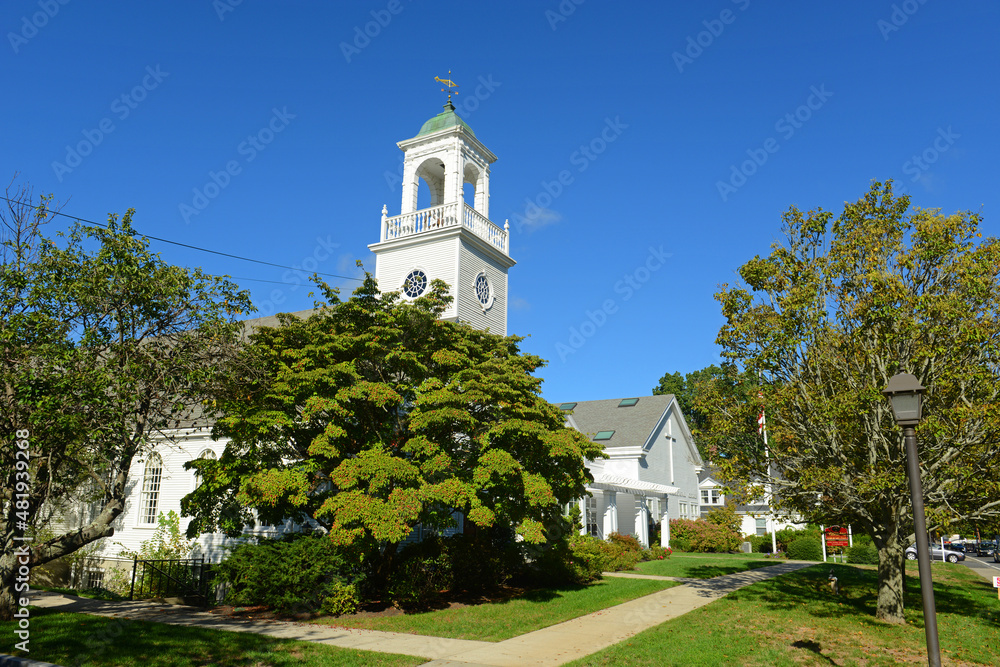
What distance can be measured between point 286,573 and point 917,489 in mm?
11581

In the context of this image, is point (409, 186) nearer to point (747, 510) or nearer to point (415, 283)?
point (415, 283)

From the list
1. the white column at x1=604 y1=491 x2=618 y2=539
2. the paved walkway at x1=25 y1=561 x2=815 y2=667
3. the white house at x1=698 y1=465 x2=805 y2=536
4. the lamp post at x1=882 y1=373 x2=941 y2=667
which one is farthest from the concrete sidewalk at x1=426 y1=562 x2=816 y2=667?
the white house at x1=698 y1=465 x2=805 y2=536

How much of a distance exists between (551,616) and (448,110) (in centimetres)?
2105

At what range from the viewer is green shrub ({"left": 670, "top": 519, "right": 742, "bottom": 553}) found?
34.4m

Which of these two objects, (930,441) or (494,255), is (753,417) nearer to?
(930,441)

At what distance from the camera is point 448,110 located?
2738 centimetres

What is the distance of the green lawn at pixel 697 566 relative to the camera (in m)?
22.3

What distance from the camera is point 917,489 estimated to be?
750 centimetres

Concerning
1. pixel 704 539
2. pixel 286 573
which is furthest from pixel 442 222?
pixel 704 539

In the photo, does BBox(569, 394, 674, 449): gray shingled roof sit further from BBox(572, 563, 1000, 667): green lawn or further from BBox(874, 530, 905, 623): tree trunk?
BBox(874, 530, 905, 623): tree trunk

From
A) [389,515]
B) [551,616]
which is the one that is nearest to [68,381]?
[389,515]

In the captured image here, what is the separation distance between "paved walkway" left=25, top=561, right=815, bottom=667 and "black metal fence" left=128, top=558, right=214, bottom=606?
41.1 inches

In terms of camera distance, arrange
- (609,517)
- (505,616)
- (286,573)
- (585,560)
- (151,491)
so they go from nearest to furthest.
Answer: (286,573) < (505,616) < (585,560) < (151,491) < (609,517)

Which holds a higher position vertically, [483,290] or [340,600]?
[483,290]
